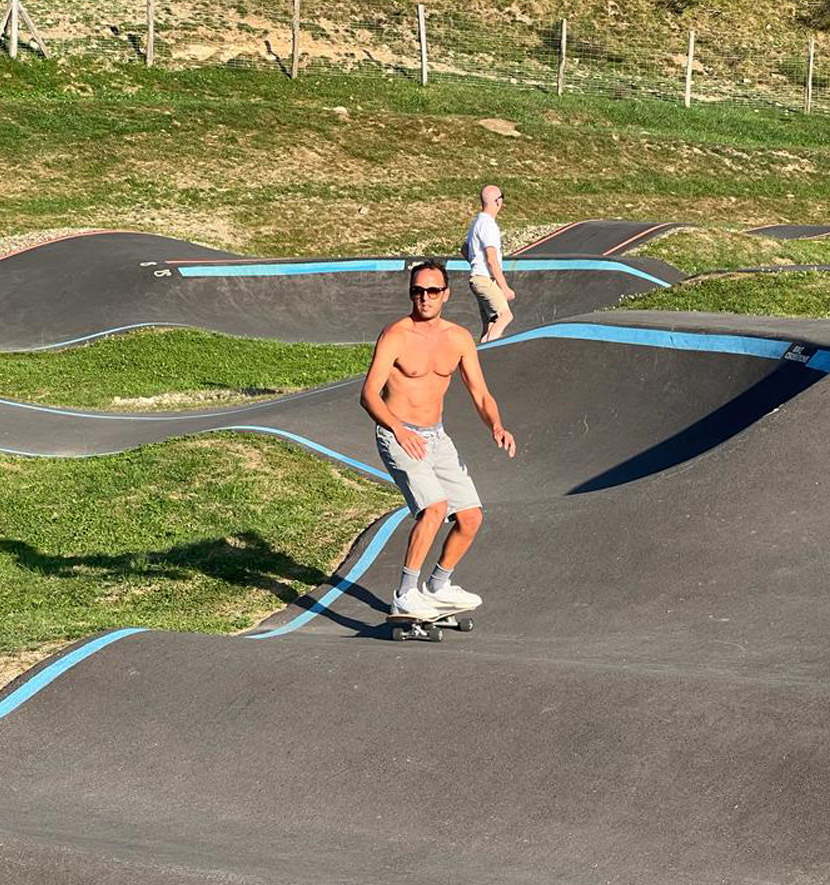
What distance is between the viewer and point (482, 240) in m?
15.5

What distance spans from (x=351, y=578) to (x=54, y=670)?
3.03 meters

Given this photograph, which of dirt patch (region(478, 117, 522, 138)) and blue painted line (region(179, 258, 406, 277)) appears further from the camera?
dirt patch (region(478, 117, 522, 138))

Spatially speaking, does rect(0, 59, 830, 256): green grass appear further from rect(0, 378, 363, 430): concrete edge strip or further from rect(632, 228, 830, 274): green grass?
rect(0, 378, 363, 430): concrete edge strip

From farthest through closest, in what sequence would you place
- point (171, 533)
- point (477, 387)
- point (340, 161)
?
point (340, 161), point (171, 533), point (477, 387)

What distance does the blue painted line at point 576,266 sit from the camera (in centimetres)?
2470

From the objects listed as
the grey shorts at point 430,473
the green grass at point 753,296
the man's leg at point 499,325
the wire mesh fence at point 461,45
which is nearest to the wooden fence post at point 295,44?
the wire mesh fence at point 461,45

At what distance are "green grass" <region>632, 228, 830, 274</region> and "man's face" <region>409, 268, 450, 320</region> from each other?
19.4 metres

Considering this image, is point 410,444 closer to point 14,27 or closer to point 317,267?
point 317,267

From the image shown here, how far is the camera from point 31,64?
140 feet

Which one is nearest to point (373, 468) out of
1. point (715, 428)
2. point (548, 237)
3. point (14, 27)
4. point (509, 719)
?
point (715, 428)

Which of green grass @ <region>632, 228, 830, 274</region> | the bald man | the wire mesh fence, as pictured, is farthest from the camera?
the wire mesh fence

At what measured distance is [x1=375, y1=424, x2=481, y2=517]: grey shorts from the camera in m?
8.53

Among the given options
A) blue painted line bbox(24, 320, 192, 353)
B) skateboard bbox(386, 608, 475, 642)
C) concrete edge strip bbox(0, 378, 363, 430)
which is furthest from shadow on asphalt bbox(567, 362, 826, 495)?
blue painted line bbox(24, 320, 192, 353)

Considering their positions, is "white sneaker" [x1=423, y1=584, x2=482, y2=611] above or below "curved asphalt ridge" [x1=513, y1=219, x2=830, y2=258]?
above
